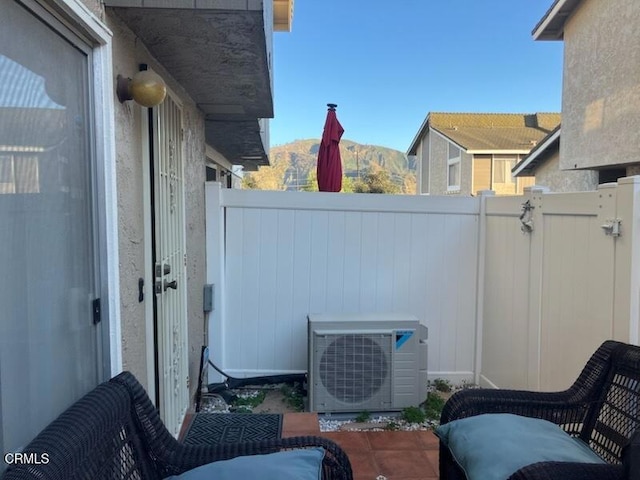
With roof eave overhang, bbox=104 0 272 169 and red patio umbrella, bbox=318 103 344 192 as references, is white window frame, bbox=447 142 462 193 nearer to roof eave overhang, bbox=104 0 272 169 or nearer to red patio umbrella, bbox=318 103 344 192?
red patio umbrella, bbox=318 103 344 192

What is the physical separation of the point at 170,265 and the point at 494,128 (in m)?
17.6

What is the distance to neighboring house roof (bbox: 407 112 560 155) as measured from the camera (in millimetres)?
15961

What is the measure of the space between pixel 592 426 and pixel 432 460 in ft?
3.60

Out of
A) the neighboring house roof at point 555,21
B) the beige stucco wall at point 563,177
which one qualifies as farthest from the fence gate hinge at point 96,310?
the neighboring house roof at point 555,21

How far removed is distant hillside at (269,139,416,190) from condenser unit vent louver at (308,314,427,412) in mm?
30234

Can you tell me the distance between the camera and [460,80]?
32.6 metres

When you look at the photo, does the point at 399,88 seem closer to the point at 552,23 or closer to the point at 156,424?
the point at 552,23

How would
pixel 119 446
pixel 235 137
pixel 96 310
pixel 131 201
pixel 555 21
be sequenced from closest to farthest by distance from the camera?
pixel 119 446, pixel 96 310, pixel 131 201, pixel 235 137, pixel 555 21

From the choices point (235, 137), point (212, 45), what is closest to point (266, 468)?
point (212, 45)

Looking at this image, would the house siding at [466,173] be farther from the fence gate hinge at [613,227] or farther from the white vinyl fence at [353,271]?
the fence gate hinge at [613,227]

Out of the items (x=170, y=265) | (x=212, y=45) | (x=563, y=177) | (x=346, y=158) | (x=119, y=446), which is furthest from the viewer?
(x=346, y=158)

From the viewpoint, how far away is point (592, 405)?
2188 millimetres
